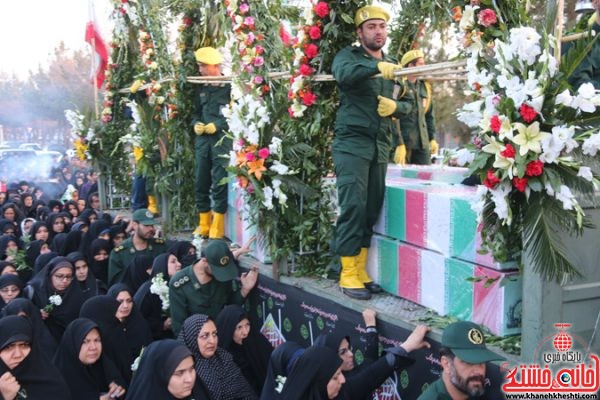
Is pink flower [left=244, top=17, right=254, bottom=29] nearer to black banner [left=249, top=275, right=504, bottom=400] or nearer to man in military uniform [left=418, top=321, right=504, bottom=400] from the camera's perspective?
black banner [left=249, top=275, right=504, bottom=400]

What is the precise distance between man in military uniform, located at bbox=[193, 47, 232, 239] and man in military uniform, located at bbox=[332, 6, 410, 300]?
7.96ft

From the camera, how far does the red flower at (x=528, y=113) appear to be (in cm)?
268

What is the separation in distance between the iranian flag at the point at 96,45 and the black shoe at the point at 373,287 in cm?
794

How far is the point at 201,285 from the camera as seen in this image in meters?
5.05

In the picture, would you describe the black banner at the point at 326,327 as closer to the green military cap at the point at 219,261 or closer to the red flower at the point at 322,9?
the green military cap at the point at 219,261

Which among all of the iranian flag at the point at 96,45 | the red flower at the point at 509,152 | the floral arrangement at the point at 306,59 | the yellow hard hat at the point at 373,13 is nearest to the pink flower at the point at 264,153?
the floral arrangement at the point at 306,59

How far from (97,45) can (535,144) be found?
9.65 metres

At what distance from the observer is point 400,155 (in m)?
6.38

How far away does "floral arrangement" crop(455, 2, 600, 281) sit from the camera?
266cm

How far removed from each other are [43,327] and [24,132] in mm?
45086

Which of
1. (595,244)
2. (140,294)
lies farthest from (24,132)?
(595,244)

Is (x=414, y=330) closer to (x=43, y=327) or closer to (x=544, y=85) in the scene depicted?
(x=544, y=85)

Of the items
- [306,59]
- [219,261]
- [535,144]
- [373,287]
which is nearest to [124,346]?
[219,261]

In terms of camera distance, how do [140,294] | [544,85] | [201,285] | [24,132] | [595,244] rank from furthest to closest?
1. [24,132]
2. [140,294]
3. [201,285]
4. [595,244]
5. [544,85]
